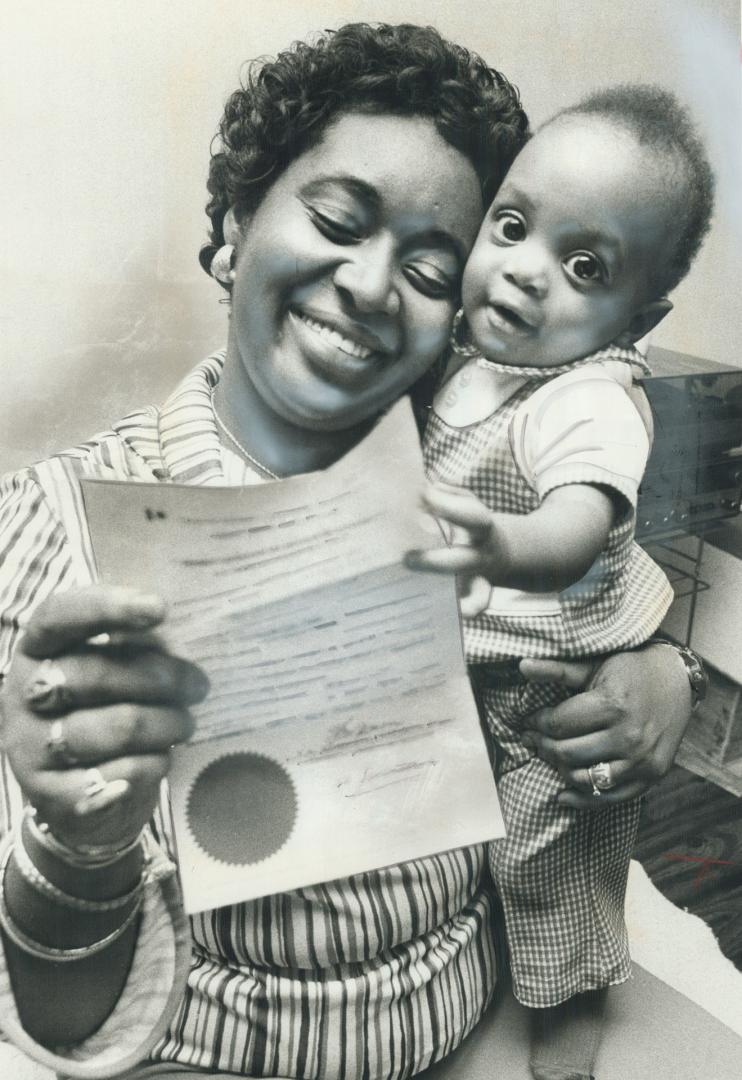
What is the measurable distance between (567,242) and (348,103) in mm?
192

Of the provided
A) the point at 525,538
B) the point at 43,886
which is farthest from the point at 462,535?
the point at 43,886

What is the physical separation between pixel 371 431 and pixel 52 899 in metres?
0.40

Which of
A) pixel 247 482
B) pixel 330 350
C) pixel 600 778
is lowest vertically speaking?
pixel 600 778

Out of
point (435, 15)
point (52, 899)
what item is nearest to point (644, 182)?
point (435, 15)

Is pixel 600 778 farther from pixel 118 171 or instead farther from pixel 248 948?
pixel 118 171

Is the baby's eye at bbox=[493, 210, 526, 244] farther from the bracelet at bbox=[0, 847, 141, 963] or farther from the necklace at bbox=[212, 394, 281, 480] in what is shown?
the bracelet at bbox=[0, 847, 141, 963]

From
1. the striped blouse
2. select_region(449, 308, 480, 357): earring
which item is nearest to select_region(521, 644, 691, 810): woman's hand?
the striped blouse

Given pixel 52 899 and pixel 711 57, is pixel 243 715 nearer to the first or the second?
pixel 52 899

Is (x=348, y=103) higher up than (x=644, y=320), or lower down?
higher up

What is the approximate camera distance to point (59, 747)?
65 cm

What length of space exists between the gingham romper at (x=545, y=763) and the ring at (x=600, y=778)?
0.09ft

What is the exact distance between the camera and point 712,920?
1.12m

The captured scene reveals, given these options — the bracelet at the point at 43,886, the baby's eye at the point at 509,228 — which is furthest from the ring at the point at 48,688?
the baby's eye at the point at 509,228

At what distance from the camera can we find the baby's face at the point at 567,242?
0.72 m
